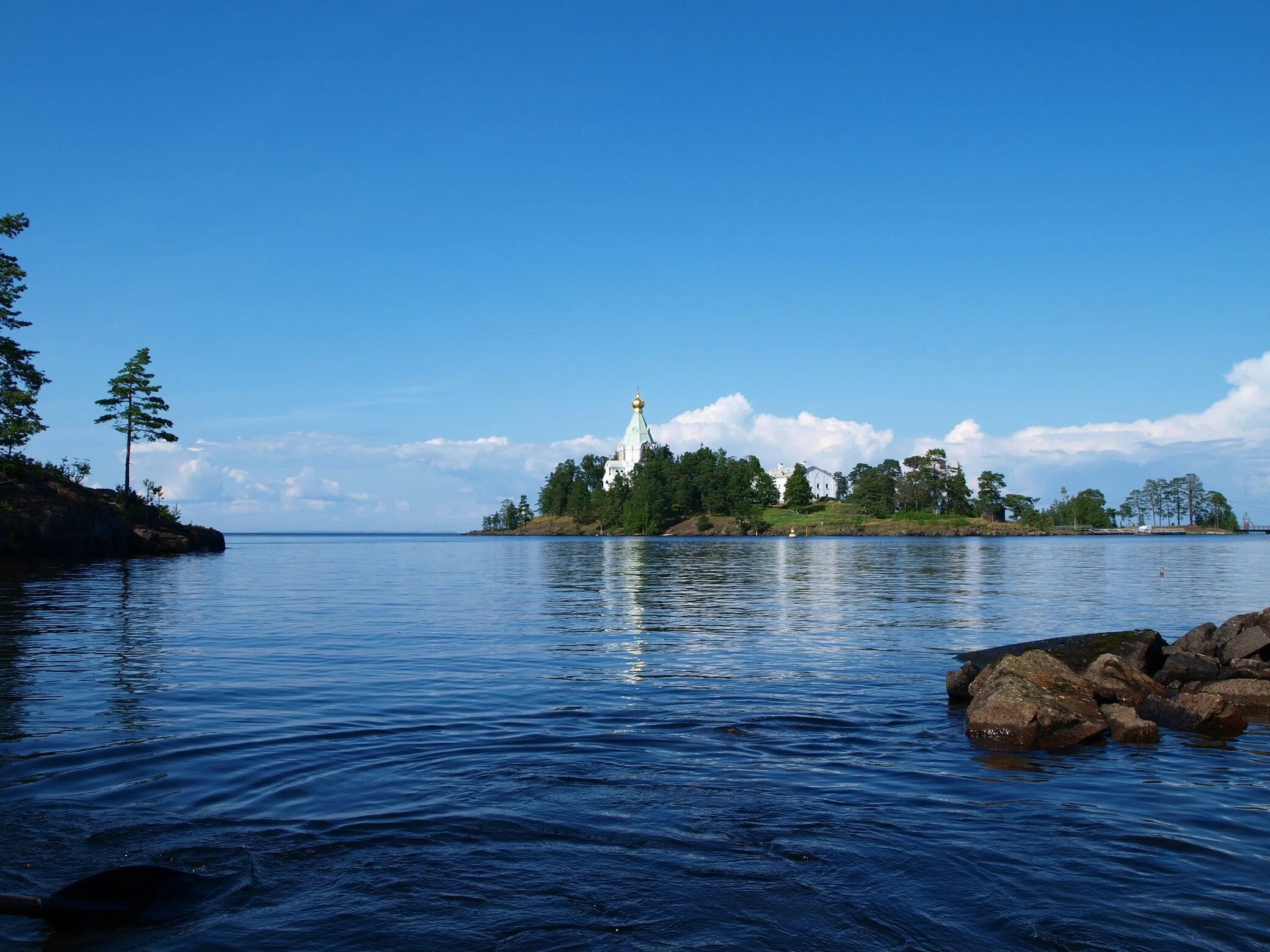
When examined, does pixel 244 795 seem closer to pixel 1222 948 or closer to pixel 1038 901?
pixel 1038 901

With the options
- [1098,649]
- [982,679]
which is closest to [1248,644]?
[1098,649]

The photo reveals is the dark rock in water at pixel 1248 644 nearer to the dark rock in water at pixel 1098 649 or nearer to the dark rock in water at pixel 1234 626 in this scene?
the dark rock in water at pixel 1234 626

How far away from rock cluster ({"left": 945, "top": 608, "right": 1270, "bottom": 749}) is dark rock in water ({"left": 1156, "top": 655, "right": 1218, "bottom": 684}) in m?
0.02

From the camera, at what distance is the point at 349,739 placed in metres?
13.9

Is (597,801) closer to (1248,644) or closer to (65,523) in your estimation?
(1248,644)

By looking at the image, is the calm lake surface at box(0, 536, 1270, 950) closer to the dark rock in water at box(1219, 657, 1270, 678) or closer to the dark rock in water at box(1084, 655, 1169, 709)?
the dark rock in water at box(1084, 655, 1169, 709)

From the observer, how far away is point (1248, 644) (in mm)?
19531

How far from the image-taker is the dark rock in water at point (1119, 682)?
675 inches

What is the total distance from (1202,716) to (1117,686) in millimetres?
1913

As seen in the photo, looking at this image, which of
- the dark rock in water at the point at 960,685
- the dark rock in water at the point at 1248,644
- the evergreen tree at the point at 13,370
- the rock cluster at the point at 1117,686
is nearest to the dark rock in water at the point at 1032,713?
the rock cluster at the point at 1117,686

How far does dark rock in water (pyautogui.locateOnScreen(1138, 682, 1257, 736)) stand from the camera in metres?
15.5

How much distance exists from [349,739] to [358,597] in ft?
100

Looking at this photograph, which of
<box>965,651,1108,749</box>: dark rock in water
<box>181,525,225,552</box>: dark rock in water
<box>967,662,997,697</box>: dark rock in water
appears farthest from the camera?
<box>181,525,225,552</box>: dark rock in water

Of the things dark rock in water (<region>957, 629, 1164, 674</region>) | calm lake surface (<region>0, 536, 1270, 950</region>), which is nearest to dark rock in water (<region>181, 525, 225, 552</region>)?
calm lake surface (<region>0, 536, 1270, 950</region>)
